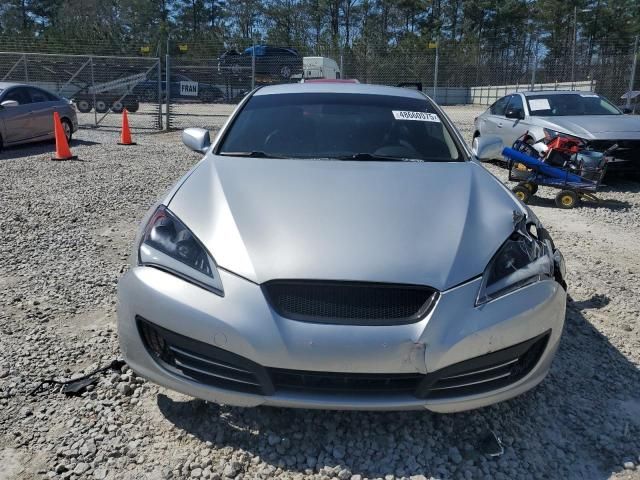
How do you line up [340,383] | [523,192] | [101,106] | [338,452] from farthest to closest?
[101,106] → [523,192] → [338,452] → [340,383]

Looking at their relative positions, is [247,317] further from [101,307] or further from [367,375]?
[101,307]

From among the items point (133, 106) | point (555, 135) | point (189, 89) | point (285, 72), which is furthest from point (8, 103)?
point (285, 72)

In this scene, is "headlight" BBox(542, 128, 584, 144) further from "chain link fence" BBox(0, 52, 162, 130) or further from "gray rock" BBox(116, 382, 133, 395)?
"chain link fence" BBox(0, 52, 162, 130)

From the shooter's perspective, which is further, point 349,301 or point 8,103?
point 8,103

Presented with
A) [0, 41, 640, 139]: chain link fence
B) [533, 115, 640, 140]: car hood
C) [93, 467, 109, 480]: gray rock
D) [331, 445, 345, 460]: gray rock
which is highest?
[0, 41, 640, 139]: chain link fence

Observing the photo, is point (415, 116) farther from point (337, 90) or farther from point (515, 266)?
point (515, 266)

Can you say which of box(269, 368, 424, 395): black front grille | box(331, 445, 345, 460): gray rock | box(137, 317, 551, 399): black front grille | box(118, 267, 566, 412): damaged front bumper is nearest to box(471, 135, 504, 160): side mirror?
box(118, 267, 566, 412): damaged front bumper

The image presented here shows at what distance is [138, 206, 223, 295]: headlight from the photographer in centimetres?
206

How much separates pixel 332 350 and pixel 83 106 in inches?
877

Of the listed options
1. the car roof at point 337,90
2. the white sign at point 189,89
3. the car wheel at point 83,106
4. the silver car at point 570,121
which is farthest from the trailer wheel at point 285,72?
the car roof at point 337,90

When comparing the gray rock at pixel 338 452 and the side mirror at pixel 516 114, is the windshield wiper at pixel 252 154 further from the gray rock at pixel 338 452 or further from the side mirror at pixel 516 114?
the side mirror at pixel 516 114

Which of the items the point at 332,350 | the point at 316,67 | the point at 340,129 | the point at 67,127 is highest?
the point at 316,67

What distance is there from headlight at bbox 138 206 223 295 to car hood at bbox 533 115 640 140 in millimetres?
6767

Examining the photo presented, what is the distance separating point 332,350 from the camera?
1.87 metres
